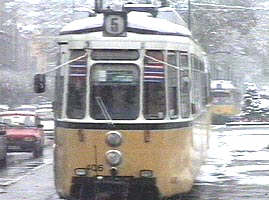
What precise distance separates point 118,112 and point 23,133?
1424 centimetres

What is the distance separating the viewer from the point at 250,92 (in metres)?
55.4

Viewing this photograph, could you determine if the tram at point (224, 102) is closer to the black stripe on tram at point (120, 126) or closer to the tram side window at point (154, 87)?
the tram side window at point (154, 87)

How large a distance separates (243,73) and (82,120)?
73.8 m

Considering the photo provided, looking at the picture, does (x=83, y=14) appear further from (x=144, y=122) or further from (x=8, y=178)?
(x=8, y=178)

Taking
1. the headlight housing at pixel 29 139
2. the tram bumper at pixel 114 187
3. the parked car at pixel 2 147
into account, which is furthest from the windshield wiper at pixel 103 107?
the headlight housing at pixel 29 139

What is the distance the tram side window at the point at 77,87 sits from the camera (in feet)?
39.7

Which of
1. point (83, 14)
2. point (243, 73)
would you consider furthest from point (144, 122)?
point (243, 73)

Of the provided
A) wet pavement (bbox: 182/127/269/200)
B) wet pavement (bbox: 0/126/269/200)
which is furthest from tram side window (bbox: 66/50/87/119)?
wet pavement (bbox: 182/127/269/200)

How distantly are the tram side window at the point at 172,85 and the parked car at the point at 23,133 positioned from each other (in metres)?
13.6

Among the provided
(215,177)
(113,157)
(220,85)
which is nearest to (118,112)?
(113,157)

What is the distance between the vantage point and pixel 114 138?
11.8 m

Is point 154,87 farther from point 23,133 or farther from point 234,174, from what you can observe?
point 23,133

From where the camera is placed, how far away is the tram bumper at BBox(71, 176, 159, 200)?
39.2 feet

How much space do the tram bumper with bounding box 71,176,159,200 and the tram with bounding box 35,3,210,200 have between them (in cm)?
1
